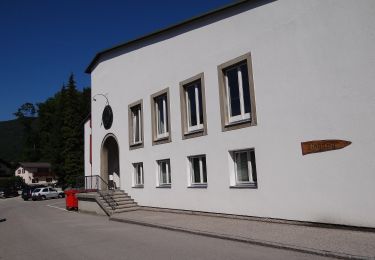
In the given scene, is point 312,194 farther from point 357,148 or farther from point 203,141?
point 203,141

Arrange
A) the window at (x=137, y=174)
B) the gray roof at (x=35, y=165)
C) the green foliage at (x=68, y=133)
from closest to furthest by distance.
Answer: the window at (x=137, y=174) < the green foliage at (x=68, y=133) < the gray roof at (x=35, y=165)

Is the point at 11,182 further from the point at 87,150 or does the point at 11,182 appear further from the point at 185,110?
the point at 185,110

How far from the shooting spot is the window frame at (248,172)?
A: 510 inches

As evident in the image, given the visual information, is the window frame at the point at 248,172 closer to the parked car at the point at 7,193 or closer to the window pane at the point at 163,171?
the window pane at the point at 163,171

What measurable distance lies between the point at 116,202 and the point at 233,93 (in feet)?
30.2

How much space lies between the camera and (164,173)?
18.1m

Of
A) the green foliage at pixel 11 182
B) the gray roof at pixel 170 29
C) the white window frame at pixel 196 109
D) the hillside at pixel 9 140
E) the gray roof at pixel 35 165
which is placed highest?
the hillside at pixel 9 140

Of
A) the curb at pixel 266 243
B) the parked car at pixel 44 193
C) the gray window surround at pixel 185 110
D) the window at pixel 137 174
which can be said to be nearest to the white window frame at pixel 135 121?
the window at pixel 137 174

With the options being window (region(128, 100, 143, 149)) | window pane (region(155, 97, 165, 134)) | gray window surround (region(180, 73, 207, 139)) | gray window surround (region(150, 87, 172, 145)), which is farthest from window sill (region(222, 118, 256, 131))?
window (region(128, 100, 143, 149))

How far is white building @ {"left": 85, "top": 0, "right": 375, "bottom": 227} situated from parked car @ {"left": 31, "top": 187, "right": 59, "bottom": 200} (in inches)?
1006

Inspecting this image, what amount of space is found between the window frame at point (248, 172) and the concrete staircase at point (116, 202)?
7.13 meters

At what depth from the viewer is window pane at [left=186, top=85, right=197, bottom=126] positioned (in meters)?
16.0

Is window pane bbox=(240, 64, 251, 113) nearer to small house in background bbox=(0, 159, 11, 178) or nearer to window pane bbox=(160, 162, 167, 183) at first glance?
window pane bbox=(160, 162, 167, 183)

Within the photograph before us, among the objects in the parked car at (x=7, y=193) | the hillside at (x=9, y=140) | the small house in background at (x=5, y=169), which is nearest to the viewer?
the parked car at (x=7, y=193)
